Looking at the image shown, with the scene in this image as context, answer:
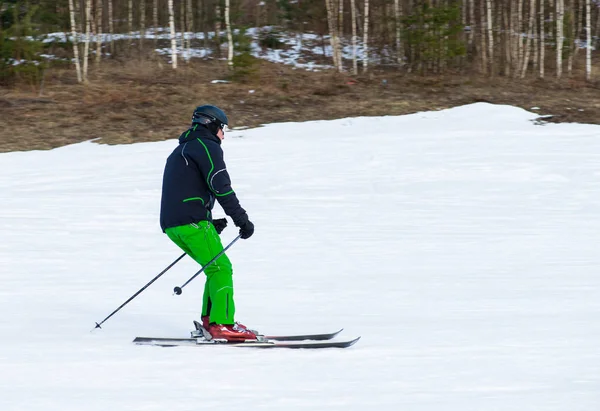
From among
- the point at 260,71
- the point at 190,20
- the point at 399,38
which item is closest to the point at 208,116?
the point at 260,71

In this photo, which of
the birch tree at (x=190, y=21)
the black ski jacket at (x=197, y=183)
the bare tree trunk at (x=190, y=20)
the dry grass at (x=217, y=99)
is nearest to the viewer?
the black ski jacket at (x=197, y=183)

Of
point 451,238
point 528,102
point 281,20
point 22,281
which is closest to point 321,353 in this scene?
point 22,281

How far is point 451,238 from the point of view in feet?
32.8

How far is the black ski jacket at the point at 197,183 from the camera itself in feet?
17.6

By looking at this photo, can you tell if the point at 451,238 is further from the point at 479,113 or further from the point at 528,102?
the point at 528,102

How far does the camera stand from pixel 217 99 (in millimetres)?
19938

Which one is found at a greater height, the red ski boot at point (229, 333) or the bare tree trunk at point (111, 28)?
the bare tree trunk at point (111, 28)

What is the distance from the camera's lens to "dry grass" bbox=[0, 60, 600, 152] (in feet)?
58.1

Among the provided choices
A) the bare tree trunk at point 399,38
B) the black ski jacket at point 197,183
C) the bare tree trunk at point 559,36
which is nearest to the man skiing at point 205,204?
the black ski jacket at point 197,183

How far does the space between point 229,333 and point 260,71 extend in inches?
690

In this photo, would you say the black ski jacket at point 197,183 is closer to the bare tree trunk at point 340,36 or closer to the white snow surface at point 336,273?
the white snow surface at point 336,273

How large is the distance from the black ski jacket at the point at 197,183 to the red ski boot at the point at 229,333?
0.75 metres

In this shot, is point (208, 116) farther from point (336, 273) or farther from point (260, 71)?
point (260, 71)

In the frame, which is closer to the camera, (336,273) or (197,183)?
(197,183)
